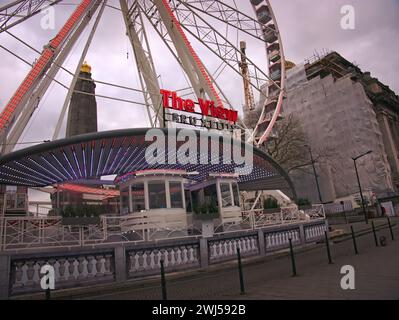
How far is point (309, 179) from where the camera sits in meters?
60.7

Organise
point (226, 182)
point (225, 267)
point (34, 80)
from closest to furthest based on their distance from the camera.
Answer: point (225, 267)
point (34, 80)
point (226, 182)

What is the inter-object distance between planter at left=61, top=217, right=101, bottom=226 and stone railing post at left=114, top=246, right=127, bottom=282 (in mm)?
3250

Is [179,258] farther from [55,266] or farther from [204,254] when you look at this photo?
[55,266]

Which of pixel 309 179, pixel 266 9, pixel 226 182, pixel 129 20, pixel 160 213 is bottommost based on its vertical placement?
pixel 160 213

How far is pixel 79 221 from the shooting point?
13.7 metres

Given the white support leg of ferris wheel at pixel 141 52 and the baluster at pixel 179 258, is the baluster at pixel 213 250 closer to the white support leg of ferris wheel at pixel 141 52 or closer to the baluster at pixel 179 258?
the baluster at pixel 179 258

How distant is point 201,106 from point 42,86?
10717mm

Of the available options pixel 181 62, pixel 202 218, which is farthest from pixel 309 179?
pixel 202 218

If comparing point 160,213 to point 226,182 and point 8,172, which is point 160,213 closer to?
point 226,182

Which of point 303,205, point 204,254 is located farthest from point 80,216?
point 303,205

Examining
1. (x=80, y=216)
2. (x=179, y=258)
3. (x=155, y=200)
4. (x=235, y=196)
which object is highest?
(x=235, y=196)

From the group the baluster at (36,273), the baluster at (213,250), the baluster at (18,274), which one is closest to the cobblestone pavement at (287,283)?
the baluster at (213,250)

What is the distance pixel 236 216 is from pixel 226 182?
2345 millimetres

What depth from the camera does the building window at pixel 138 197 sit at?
17844 millimetres
